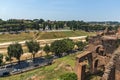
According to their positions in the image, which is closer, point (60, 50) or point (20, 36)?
point (60, 50)

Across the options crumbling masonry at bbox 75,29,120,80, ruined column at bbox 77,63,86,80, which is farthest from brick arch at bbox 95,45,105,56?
ruined column at bbox 77,63,86,80

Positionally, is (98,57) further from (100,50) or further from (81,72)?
(81,72)

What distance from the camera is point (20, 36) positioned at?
163 meters

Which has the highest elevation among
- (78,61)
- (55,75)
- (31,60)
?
(78,61)

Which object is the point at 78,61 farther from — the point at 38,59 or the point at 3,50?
the point at 3,50

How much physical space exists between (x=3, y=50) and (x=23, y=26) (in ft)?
213

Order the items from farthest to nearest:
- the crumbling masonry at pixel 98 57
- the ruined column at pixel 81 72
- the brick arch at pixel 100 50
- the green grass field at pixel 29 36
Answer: the green grass field at pixel 29 36 < the brick arch at pixel 100 50 < the crumbling masonry at pixel 98 57 < the ruined column at pixel 81 72

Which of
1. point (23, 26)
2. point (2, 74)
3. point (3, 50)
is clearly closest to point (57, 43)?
point (2, 74)

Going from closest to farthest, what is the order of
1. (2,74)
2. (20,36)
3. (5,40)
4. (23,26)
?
(2,74) → (5,40) → (20,36) → (23,26)

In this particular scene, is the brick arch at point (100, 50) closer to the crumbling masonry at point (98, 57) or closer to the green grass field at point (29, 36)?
the crumbling masonry at point (98, 57)

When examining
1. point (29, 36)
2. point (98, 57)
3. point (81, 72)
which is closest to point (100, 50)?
point (98, 57)

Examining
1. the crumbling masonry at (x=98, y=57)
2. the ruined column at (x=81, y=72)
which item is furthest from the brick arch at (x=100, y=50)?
the ruined column at (x=81, y=72)

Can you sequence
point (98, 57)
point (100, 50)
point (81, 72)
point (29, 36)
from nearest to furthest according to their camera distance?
1. point (81, 72)
2. point (98, 57)
3. point (100, 50)
4. point (29, 36)

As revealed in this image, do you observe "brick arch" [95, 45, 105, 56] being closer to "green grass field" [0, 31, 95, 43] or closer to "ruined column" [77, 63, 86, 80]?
"ruined column" [77, 63, 86, 80]
